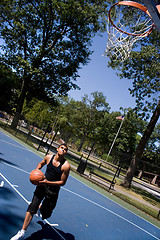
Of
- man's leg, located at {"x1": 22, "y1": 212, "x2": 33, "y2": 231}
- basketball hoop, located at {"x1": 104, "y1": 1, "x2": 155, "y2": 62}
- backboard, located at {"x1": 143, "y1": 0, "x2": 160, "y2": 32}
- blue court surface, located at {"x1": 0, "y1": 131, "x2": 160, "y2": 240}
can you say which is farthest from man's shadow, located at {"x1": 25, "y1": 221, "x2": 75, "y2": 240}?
basketball hoop, located at {"x1": 104, "y1": 1, "x2": 155, "y2": 62}

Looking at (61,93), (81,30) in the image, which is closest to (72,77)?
(61,93)

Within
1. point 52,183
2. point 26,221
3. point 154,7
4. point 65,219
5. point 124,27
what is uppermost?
point 124,27

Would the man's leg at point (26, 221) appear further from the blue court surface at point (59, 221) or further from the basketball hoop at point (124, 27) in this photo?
the basketball hoop at point (124, 27)

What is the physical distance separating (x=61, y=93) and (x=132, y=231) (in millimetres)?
20566

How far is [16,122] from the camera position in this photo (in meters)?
24.0

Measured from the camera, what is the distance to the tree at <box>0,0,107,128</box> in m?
23.0

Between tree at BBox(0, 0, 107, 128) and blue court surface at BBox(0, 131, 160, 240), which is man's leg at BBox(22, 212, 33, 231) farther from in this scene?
tree at BBox(0, 0, 107, 128)

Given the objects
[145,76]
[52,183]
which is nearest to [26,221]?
[52,183]

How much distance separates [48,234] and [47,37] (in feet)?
78.9

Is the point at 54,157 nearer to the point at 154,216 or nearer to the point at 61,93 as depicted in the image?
the point at 154,216

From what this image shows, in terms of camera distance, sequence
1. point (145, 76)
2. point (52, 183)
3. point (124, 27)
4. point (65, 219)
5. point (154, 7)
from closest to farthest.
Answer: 1. point (154, 7)
2. point (52, 183)
3. point (65, 219)
4. point (124, 27)
5. point (145, 76)

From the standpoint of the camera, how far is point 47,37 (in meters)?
25.0

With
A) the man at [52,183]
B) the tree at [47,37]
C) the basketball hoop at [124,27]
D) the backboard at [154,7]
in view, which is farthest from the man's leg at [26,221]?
the tree at [47,37]

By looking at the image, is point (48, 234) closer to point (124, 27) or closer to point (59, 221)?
point (59, 221)
